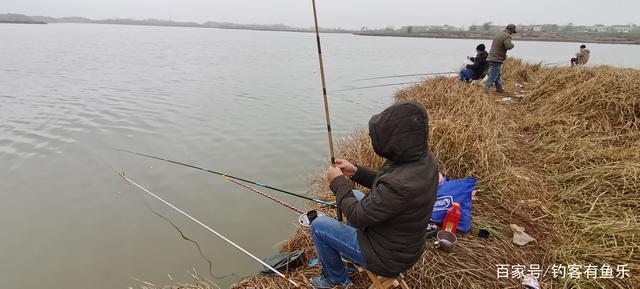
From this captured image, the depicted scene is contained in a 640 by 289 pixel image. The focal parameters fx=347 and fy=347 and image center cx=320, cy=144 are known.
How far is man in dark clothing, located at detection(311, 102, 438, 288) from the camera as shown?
2.05 meters

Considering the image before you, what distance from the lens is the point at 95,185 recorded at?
20.0ft

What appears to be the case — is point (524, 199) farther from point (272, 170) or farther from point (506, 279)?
point (272, 170)

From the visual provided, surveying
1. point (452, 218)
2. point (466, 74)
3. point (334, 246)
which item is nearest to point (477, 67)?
point (466, 74)

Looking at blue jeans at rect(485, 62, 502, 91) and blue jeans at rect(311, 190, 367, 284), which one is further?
blue jeans at rect(485, 62, 502, 91)

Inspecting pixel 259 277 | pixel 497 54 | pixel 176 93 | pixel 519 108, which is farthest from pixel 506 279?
pixel 176 93

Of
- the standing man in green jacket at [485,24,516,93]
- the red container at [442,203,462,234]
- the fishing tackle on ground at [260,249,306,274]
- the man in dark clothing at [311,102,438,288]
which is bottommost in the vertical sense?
the fishing tackle on ground at [260,249,306,274]

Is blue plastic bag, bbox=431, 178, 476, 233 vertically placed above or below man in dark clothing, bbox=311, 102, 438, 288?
below

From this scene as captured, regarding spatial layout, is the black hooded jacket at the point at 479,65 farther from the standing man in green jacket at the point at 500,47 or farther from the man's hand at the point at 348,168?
the man's hand at the point at 348,168

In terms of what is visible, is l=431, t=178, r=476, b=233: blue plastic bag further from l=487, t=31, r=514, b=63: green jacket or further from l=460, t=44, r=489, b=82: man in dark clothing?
l=460, t=44, r=489, b=82: man in dark clothing

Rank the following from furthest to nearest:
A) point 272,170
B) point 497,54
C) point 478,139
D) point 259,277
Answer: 1. point 497,54
2. point 272,170
3. point 478,139
4. point 259,277

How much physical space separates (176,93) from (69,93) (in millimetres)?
3600

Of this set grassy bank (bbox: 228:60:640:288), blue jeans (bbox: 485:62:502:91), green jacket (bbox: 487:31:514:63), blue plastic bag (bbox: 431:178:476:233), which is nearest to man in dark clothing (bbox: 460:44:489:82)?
blue jeans (bbox: 485:62:502:91)

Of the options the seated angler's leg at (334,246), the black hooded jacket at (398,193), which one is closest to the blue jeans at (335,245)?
the seated angler's leg at (334,246)

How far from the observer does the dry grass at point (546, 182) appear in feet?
10.8
